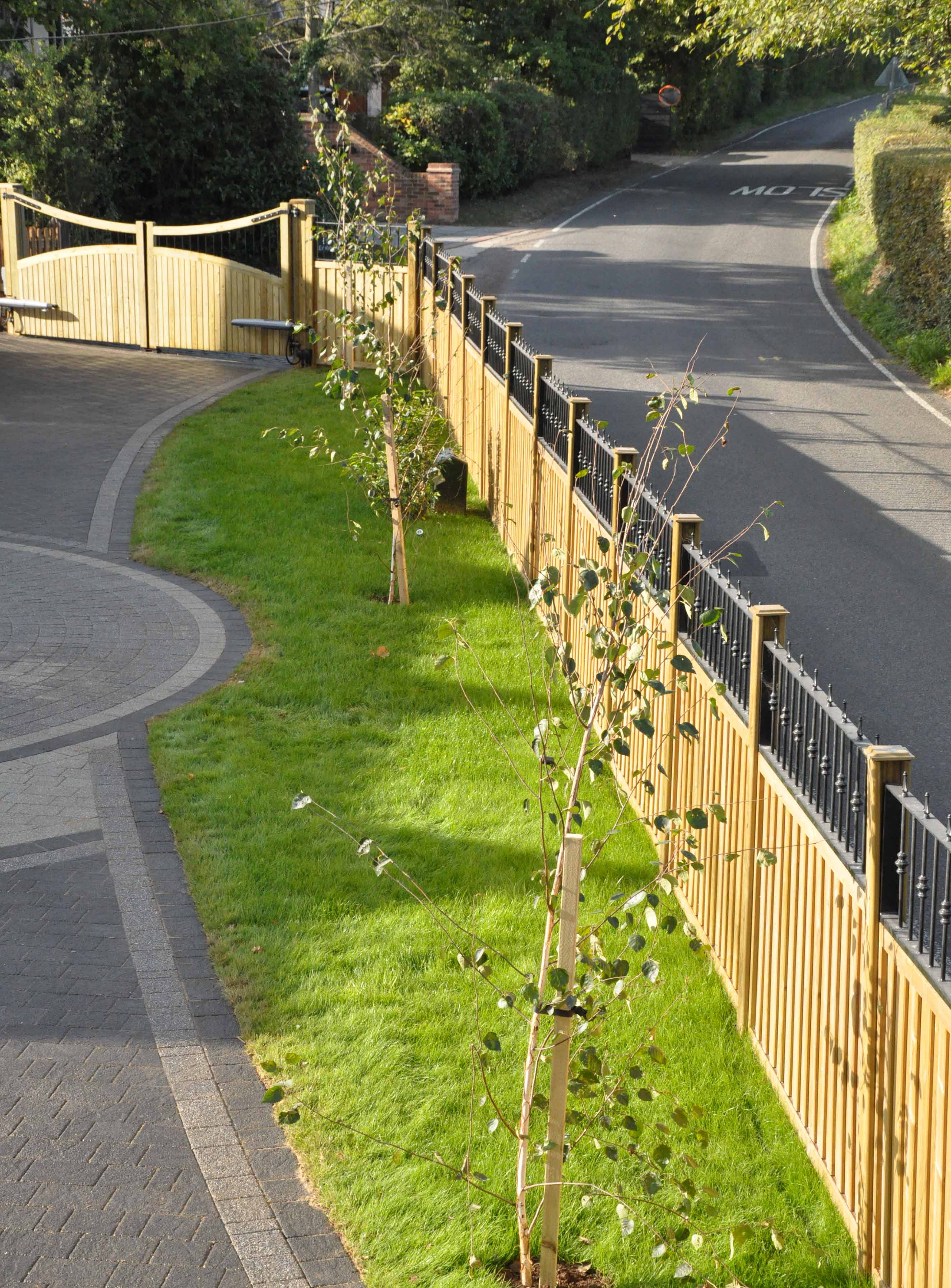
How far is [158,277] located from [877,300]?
38.6 feet

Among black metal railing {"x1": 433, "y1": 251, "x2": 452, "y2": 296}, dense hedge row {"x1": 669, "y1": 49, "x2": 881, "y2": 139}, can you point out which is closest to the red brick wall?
dense hedge row {"x1": 669, "y1": 49, "x2": 881, "y2": 139}

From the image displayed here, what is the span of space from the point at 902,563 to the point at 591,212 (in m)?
28.4

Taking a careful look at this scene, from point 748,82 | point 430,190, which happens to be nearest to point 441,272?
point 430,190

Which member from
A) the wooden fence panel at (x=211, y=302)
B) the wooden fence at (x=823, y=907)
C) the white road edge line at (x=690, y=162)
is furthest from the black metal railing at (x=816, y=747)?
the white road edge line at (x=690, y=162)

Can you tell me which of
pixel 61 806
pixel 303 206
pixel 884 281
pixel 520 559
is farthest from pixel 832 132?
pixel 61 806

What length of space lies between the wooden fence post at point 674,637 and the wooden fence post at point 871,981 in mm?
2025

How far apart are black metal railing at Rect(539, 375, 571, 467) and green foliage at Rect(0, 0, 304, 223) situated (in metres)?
18.3

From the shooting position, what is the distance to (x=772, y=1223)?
15.2ft

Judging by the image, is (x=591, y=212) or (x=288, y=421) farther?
(x=591, y=212)

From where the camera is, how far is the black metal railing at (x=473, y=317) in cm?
1443

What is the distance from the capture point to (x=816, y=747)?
5.12 meters

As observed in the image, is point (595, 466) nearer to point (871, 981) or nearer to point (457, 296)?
point (871, 981)

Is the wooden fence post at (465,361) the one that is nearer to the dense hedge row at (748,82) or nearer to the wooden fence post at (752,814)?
the wooden fence post at (752,814)

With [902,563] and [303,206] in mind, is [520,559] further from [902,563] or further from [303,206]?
[303,206]
